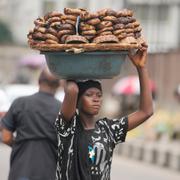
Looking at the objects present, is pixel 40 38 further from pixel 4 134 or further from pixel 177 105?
pixel 177 105

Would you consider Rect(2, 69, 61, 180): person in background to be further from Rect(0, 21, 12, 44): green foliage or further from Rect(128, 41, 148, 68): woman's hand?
Rect(0, 21, 12, 44): green foliage

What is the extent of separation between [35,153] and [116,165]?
8958mm

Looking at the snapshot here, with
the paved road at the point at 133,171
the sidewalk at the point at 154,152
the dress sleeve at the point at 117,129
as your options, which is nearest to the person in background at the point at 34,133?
the dress sleeve at the point at 117,129

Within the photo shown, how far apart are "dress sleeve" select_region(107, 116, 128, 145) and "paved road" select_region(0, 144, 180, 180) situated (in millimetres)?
7179

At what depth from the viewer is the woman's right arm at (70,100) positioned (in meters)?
5.09

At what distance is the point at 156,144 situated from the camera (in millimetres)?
16703

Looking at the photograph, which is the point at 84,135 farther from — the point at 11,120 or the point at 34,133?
the point at 11,120

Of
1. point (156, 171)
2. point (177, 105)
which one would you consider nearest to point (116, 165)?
point (156, 171)

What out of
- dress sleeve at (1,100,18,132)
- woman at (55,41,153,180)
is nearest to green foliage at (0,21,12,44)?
dress sleeve at (1,100,18,132)

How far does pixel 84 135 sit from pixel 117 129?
0.26 m

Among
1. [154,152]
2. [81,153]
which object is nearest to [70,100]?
[81,153]

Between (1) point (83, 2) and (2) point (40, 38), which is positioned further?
(1) point (83, 2)

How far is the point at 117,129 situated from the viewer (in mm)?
5352

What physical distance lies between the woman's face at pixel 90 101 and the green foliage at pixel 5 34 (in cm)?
3886
